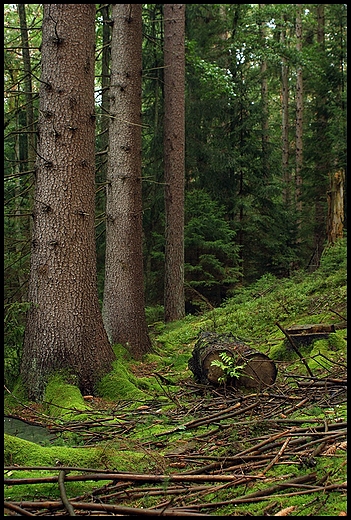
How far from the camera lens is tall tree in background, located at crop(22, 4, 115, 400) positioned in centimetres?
695

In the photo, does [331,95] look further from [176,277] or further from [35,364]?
[35,364]

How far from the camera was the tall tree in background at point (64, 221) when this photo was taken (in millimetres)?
6953

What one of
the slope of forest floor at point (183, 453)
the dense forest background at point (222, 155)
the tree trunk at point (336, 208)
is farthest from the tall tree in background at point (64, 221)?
the tree trunk at point (336, 208)

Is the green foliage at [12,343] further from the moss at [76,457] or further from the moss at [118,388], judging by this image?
the moss at [76,457]

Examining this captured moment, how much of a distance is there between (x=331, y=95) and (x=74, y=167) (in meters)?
17.9

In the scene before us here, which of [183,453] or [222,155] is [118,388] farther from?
[222,155]

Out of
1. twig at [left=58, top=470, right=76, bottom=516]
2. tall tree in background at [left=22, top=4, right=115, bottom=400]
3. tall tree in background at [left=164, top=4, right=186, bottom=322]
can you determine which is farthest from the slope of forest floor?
tall tree in background at [left=164, top=4, right=186, bottom=322]

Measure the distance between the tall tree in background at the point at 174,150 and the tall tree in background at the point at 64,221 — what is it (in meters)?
7.32

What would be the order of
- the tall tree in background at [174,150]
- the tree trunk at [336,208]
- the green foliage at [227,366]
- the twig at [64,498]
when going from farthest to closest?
the tree trunk at [336,208]
the tall tree in background at [174,150]
the green foliage at [227,366]
the twig at [64,498]

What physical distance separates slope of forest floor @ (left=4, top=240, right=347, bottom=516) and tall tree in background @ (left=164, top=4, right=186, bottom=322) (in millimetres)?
7697

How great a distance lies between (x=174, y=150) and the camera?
14.8 m

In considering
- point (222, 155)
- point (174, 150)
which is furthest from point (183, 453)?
point (222, 155)

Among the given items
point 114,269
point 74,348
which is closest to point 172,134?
point 114,269

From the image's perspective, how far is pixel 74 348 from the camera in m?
7.01
